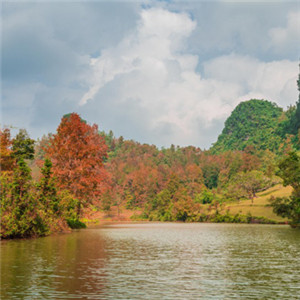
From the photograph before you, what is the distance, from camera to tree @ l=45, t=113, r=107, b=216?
55.7 meters

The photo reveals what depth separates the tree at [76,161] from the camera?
55719mm

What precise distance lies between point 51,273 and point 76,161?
3999cm

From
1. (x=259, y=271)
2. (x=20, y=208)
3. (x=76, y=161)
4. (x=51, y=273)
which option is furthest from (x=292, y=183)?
(x=51, y=273)

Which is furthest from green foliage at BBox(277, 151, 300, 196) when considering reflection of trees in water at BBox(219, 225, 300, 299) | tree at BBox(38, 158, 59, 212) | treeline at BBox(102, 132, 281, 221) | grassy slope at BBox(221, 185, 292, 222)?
treeline at BBox(102, 132, 281, 221)

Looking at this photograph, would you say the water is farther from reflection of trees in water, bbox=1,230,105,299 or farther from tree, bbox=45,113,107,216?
tree, bbox=45,113,107,216

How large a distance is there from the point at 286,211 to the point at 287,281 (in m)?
47.2

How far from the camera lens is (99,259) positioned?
2164cm

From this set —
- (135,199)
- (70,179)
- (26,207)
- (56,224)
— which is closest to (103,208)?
(135,199)

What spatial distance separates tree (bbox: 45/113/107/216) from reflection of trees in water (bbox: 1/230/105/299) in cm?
3041

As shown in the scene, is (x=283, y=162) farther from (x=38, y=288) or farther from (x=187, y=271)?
(x=38, y=288)

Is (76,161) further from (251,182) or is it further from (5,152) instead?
(251,182)

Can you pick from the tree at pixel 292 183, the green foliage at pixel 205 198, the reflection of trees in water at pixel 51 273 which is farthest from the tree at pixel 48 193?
the green foliage at pixel 205 198

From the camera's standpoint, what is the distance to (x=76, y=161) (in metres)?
56.3

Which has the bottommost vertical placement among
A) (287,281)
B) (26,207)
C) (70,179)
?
(287,281)
